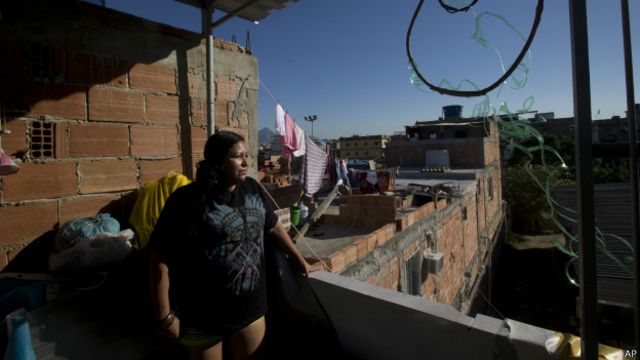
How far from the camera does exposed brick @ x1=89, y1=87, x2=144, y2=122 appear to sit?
9.96 ft

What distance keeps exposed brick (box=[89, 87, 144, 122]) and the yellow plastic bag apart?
700 mm

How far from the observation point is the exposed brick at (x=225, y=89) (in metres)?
4.06

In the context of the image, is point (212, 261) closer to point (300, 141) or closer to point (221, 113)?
point (221, 113)

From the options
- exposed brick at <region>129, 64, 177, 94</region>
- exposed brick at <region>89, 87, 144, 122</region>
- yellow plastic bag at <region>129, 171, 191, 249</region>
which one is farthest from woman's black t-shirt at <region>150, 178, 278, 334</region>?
exposed brick at <region>129, 64, 177, 94</region>

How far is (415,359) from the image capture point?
2.13m

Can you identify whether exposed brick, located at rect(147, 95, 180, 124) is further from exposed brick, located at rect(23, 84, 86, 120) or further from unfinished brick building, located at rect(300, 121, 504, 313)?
unfinished brick building, located at rect(300, 121, 504, 313)

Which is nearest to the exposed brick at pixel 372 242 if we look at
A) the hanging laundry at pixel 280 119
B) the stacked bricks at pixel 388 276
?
the stacked bricks at pixel 388 276

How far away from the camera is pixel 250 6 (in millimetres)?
3982

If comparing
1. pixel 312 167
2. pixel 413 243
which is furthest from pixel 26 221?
pixel 413 243

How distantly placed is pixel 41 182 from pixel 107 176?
0.49 metres

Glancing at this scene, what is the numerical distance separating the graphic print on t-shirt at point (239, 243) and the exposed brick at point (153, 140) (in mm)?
1912

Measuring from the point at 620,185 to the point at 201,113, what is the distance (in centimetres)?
392

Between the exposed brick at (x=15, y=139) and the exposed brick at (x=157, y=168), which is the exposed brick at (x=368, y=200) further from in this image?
the exposed brick at (x=15, y=139)

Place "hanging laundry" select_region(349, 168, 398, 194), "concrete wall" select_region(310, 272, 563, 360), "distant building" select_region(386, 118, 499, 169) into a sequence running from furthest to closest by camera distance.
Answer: "distant building" select_region(386, 118, 499, 169), "hanging laundry" select_region(349, 168, 398, 194), "concrete wall" select_region(310, 272, 563, 360)
